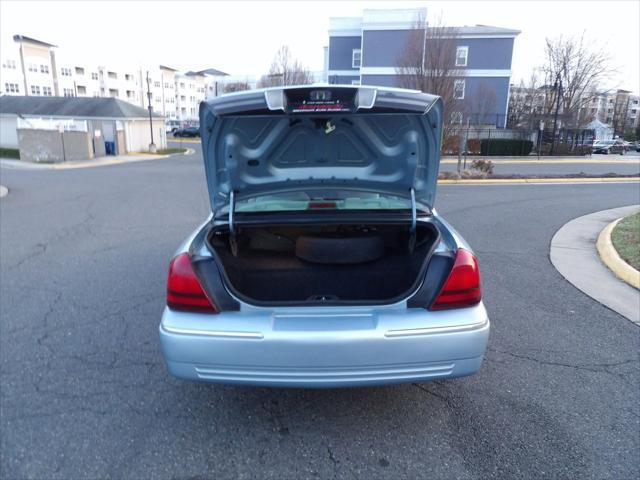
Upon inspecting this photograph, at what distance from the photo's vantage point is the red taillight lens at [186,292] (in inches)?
92.8

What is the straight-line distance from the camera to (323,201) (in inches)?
123

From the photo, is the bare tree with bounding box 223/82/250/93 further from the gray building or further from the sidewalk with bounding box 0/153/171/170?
the sidewalk with bounding box 0/153/171/170

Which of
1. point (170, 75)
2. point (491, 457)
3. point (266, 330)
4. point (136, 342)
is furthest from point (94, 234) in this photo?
point (170, 75)

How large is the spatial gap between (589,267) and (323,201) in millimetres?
4178

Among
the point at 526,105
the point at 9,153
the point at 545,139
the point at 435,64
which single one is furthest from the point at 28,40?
the point at 545,139

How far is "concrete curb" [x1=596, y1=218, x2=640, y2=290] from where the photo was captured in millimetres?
4953

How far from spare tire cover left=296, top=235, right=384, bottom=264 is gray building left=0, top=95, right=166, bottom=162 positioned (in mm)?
28218

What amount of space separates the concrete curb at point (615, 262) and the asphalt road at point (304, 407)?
0.69 meters

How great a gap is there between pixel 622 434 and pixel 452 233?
4.80 ft

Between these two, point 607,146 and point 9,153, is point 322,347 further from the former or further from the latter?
point 9,153

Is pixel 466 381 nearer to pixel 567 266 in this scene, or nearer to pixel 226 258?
pixel 226 258

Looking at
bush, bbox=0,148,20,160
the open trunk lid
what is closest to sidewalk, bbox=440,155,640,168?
the open trunk lid

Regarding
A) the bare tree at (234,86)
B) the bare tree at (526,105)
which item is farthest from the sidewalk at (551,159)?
the bare tree at (234,86)

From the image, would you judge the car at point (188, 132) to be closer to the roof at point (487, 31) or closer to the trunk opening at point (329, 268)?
the roof at point (487, 31)
